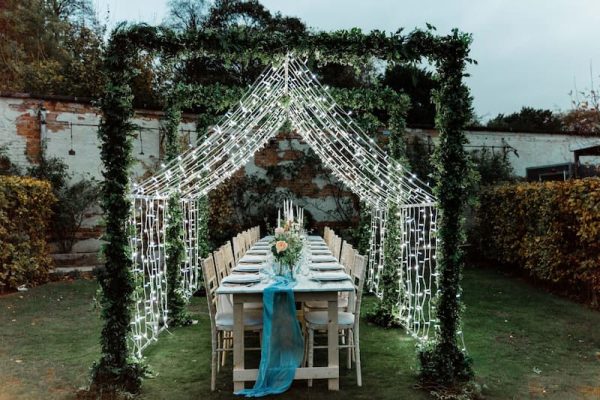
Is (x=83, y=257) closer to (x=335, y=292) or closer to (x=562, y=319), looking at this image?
(x=335, y=292)

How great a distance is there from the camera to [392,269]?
241 inches

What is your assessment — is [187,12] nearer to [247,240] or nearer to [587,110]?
[247,240]

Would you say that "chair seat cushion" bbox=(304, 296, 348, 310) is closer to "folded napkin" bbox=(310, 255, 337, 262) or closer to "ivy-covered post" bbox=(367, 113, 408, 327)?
"folded napkin" bbox=(310, 255, 337, 262)

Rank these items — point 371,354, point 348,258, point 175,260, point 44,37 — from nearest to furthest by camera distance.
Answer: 1. point 371,354
2. point 348,258
3. point 175,260
4. point 44,37

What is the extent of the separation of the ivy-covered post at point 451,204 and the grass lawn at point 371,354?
30cm

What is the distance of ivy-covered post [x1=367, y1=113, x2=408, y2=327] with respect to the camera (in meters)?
6.02

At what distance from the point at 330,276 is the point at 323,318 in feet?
1.20

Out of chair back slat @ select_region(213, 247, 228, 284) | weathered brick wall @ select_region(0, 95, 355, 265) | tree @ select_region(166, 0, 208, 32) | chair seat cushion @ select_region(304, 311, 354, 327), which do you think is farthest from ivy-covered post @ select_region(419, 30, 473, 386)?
tree @ select_region(166, 0, 208, 32)

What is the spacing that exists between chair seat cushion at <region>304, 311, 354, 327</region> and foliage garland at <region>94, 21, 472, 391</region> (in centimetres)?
66

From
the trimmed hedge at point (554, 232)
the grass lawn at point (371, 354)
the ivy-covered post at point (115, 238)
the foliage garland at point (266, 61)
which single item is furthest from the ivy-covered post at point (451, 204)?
the trimmed hedge at point (554, 232)

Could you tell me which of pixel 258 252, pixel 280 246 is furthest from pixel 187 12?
pixel 280 246

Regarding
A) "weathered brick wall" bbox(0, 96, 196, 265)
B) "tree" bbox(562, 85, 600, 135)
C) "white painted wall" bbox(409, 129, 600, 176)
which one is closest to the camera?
"weathered brick wall" bbox(0, 96, 196, 265)

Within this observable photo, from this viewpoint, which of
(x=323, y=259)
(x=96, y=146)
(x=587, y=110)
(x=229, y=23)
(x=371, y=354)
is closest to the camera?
(x=371, y=354)

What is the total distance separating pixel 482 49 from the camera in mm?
28375
